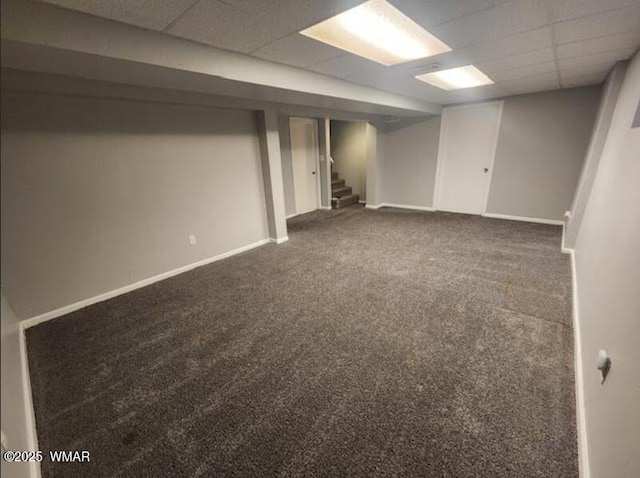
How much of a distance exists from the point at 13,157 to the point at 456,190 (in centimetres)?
593

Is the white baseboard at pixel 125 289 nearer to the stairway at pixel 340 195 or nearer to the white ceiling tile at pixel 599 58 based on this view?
the stairway at pixel 340 195

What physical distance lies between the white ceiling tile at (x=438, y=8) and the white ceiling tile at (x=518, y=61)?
1176 mm

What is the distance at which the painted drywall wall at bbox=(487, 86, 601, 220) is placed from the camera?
4004 millimetres

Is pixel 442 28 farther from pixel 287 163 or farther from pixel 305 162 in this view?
pixel 305 162

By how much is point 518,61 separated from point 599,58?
0.72m

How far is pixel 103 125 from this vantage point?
7.28 feet

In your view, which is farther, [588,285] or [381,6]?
[588,285]

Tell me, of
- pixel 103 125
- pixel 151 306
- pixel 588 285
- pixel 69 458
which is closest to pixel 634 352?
A: pixel 588 285

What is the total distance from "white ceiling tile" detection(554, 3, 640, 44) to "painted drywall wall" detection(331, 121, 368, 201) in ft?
15.7

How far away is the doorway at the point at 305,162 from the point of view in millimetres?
5598

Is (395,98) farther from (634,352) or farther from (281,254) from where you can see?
(634,352)

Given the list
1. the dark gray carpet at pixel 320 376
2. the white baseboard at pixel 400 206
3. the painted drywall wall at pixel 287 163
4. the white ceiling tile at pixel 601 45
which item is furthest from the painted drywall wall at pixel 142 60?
the white baseboard at pixel 400 206

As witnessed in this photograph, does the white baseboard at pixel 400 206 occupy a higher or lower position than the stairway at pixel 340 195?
lower

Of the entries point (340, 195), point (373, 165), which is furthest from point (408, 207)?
point (340, 195)
